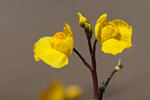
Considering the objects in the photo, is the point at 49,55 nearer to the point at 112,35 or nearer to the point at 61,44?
the point at 61,44

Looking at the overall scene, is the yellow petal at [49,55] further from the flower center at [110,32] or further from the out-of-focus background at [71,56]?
the out-of-focus background at [71,56]

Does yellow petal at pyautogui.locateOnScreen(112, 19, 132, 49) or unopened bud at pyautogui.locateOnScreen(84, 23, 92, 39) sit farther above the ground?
unopened bud at pyautogui.locateOnScreen(84, 23, 92, 39)

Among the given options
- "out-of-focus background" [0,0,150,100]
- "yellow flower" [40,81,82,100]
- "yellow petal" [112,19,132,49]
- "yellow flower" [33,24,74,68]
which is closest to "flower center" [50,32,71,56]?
"yellow flower" [33,24,74,68]

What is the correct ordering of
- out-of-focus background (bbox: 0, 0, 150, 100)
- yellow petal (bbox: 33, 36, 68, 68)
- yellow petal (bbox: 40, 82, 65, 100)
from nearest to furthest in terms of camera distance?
yellow petal (bbox: 40, 82, 65, 100)
yellow petal (bbox: 33, 36, 68, 68)
out-of-focus background (bbox: 0, 0, 150, 100)

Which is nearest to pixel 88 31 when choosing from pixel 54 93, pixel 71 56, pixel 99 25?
pixel 99 25

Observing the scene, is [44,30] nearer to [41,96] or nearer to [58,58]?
[58,58]

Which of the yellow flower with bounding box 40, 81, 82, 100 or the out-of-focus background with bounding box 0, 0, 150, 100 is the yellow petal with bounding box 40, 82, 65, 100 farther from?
the out-of-focus background with bounding box 0, 0, 150, 100

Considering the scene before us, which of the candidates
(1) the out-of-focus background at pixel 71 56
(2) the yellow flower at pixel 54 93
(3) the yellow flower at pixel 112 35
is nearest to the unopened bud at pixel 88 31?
(3) the yellow flower at pixel 112 35
